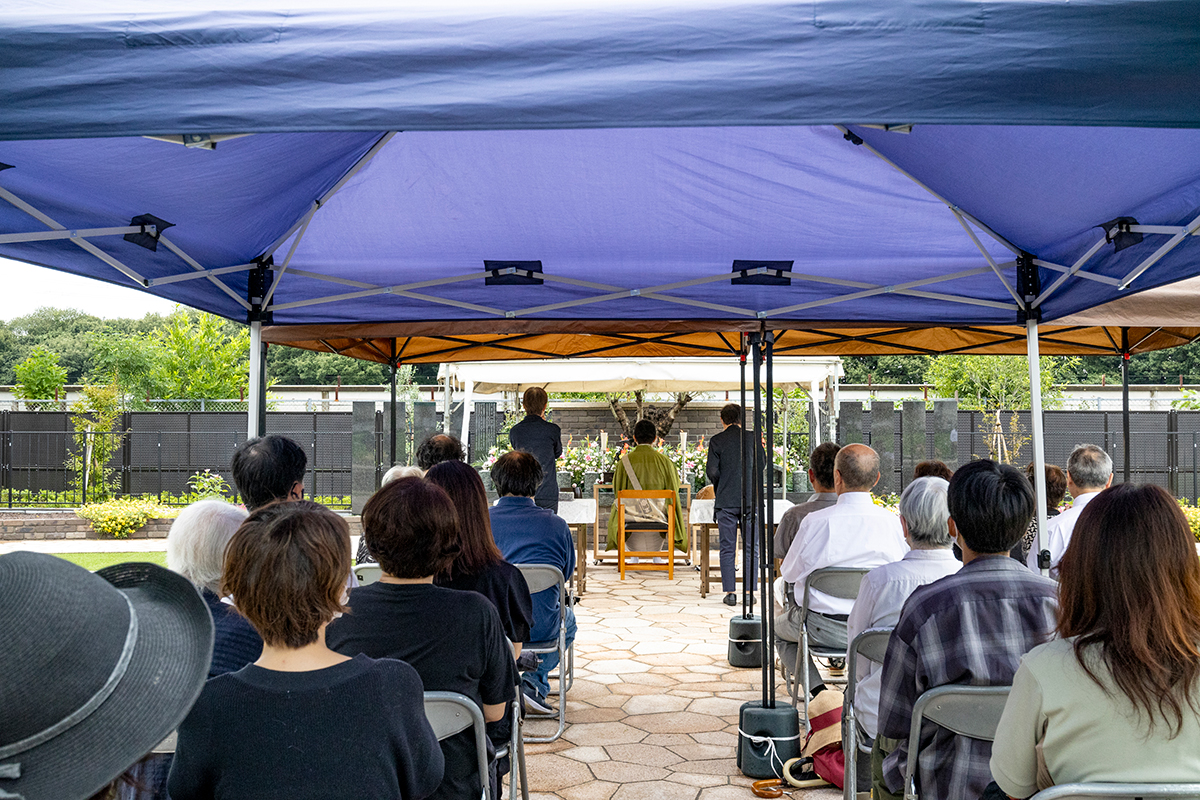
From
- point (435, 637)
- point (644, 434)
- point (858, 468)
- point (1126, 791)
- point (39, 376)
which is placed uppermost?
point (39, 376)

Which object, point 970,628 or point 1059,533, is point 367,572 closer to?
point 970,628

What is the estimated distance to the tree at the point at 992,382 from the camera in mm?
20984

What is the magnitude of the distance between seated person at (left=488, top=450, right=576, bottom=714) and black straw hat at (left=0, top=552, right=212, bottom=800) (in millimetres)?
3198

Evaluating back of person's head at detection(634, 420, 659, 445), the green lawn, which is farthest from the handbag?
the green lawn

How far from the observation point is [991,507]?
2.34 meters

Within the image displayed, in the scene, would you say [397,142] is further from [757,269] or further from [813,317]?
[813,317]

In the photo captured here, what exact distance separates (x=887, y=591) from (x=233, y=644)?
197 cm

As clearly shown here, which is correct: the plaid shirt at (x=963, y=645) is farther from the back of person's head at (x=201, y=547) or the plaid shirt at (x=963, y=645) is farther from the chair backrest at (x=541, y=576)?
the chair backrest at (x=541, y=576)

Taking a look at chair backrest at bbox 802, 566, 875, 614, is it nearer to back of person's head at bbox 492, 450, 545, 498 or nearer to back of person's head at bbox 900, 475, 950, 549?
back of person's head at bbox 900, 475, 950, 549

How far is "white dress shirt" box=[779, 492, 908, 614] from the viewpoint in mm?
4055

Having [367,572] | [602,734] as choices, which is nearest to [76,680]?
[367,572]

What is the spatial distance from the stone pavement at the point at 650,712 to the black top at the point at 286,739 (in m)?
2.33

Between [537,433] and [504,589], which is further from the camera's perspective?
[537,433]

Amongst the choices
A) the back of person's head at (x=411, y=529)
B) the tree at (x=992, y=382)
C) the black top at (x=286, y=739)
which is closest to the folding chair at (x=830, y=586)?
the back of person's head at (x=411, y=529)
